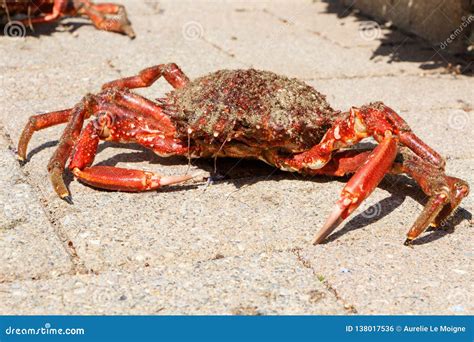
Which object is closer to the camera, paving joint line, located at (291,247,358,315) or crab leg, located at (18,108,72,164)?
paving joint line, located at (291,247,358,315)

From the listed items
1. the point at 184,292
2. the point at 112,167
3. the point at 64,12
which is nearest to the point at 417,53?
the point at 64,12

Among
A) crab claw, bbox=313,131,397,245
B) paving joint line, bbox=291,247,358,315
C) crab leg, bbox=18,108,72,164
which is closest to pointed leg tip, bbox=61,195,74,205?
crab leg, bbox=18,108,72,164

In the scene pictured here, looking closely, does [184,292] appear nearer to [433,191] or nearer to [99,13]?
[433,191]

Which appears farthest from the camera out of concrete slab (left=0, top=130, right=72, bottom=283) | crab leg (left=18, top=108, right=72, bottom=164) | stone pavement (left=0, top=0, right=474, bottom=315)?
crab leg (left=18, top=108, right=72, bottom=164)

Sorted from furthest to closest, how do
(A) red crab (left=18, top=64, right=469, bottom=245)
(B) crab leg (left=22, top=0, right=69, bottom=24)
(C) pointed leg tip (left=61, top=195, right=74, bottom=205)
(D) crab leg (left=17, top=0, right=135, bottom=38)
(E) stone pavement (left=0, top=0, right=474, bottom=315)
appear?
(D) crab leg (left=17, top=0, right=135, bottom=38) < (B) crab leg (left=22, top=0, right=69, bottom=24) < (C) pointed leg tip (left=61, top=195, right=74, bottom=205) < (A) red crab (left=18, top=64, right=469, bottom=245) < (E) stone pavement (left=0, top=0, right=474, bottom=315)

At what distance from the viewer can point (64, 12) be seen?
9.68 m

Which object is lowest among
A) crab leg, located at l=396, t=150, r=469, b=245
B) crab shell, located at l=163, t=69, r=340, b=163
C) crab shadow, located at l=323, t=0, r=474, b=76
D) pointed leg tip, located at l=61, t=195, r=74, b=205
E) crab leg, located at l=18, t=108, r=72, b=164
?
crab leg, located at l=18, t=108, r=72, b=164

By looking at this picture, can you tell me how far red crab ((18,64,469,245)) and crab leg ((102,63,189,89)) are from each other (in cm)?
56

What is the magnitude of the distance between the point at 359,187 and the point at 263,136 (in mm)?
797

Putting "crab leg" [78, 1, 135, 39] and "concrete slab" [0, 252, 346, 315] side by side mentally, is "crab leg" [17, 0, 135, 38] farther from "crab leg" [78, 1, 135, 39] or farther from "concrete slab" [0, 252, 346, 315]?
"concrete slab" [0, 252, 346, 315]

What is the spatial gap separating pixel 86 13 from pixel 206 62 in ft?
7.69

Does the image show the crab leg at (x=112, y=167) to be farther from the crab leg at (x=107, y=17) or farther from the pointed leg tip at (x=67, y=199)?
the crab leg at (x=107, y=17)

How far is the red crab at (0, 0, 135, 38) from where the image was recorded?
9.09m

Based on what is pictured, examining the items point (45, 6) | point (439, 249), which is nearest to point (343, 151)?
point (439, 249)
